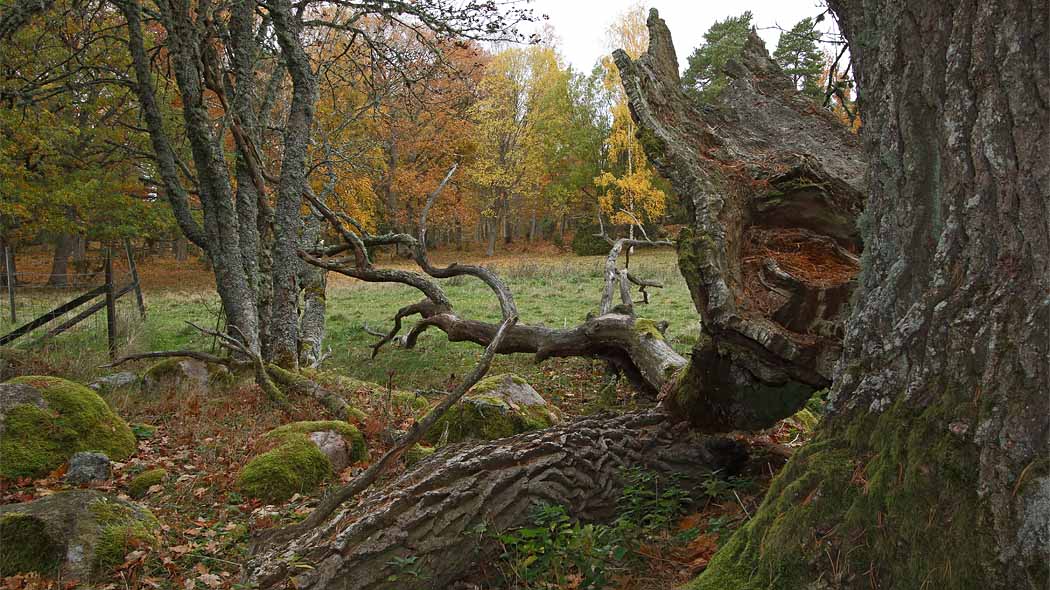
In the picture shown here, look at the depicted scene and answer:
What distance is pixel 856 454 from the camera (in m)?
2.38

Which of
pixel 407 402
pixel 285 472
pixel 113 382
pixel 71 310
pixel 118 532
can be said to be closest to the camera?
pixel 118 532

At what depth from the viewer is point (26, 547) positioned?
11.4ft

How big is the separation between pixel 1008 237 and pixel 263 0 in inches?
343

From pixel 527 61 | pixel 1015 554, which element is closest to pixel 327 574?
pixel 1015 554

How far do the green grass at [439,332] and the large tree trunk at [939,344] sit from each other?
14.8 feet

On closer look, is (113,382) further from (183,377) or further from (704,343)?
(704,343)

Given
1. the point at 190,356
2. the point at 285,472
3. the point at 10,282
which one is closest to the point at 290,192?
the point at 190,356

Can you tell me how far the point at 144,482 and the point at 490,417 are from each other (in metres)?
2.76

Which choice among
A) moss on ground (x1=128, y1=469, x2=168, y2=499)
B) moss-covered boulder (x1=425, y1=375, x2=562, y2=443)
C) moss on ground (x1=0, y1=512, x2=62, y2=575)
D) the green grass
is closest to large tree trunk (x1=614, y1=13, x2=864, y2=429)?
moss-covered boulder (x1=425, y1=375, x2=562, y2=443)

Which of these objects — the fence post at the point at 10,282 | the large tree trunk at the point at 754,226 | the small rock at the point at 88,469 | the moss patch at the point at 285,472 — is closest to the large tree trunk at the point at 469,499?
the large tree trunk at the point at 754,226

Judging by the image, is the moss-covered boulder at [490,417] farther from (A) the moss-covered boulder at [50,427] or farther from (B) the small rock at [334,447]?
(A) the moss-covered boulder at [50,427]

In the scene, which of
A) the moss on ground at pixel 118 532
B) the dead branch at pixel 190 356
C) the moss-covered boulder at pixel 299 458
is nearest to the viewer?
the moss on ground at pixel 118 532

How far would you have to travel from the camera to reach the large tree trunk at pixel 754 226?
132 inches

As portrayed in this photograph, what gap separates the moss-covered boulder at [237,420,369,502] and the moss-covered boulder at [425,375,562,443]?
0.77 meters
